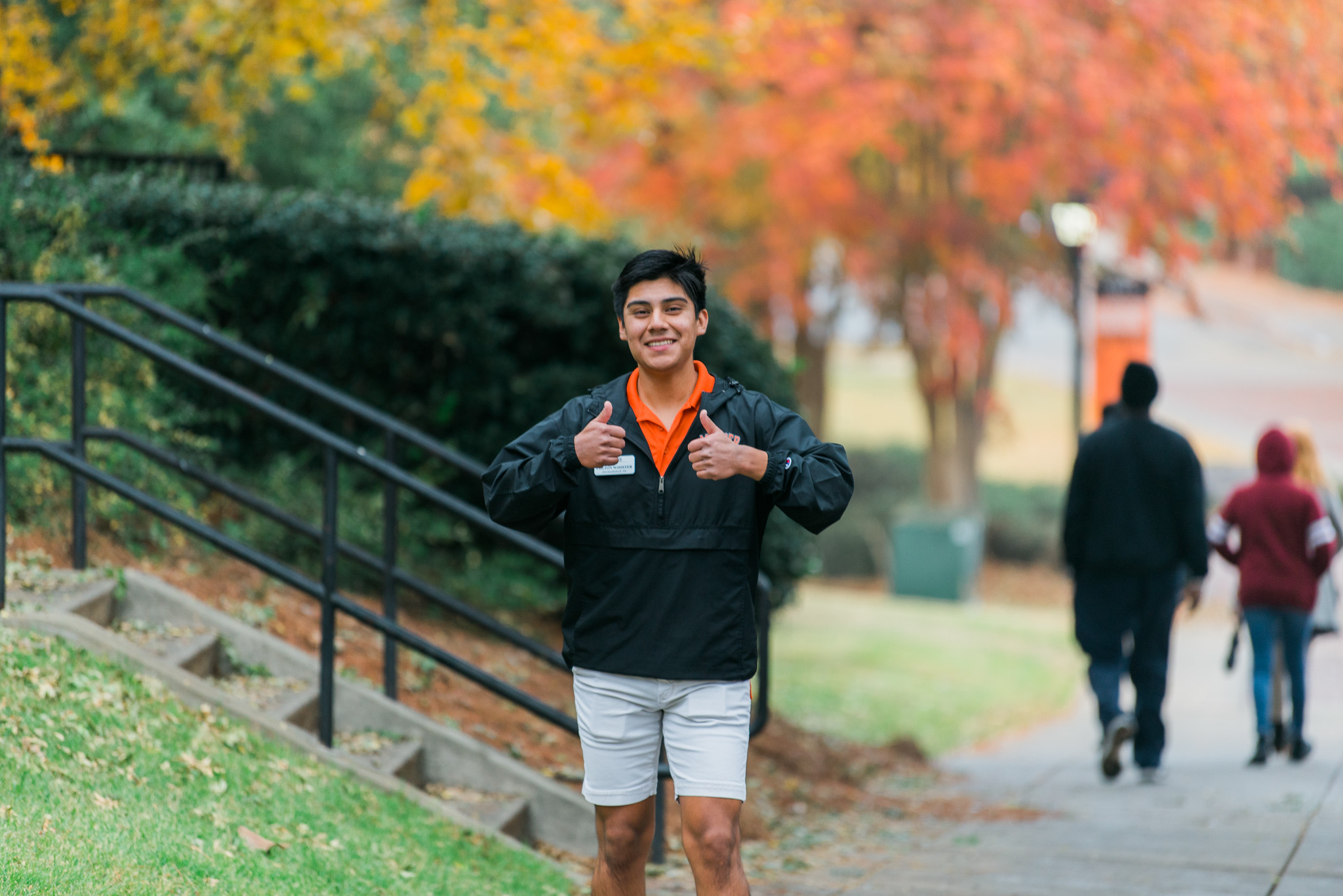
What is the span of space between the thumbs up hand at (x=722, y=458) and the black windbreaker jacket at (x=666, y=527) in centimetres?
7

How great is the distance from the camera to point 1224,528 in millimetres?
7445

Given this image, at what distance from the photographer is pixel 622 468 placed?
3.35 metres

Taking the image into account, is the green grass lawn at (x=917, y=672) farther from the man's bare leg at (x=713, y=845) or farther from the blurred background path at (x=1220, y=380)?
the blurred background path at (x=1220, y=380)

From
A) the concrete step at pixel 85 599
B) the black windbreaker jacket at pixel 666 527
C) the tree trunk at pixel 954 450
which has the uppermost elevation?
the black windbreaker jacket at pixel 666 527

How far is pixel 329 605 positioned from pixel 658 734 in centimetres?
171

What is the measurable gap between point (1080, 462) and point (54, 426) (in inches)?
182

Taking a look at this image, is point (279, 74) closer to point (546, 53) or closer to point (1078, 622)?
point (546, 53)

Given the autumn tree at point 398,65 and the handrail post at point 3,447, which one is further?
the autumn tree at point 398,65

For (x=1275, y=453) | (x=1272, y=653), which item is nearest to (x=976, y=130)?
(x=1275, y=453)

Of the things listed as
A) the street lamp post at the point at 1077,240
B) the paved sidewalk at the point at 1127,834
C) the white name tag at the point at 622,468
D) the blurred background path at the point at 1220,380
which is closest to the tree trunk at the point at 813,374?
the blurred background path at the point at 1220,380

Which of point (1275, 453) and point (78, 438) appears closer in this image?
point (78, 438)

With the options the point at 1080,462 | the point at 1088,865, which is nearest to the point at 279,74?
the point at 1080,462

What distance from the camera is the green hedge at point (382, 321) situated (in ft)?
22.5

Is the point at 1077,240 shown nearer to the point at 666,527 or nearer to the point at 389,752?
the point at 389,752
